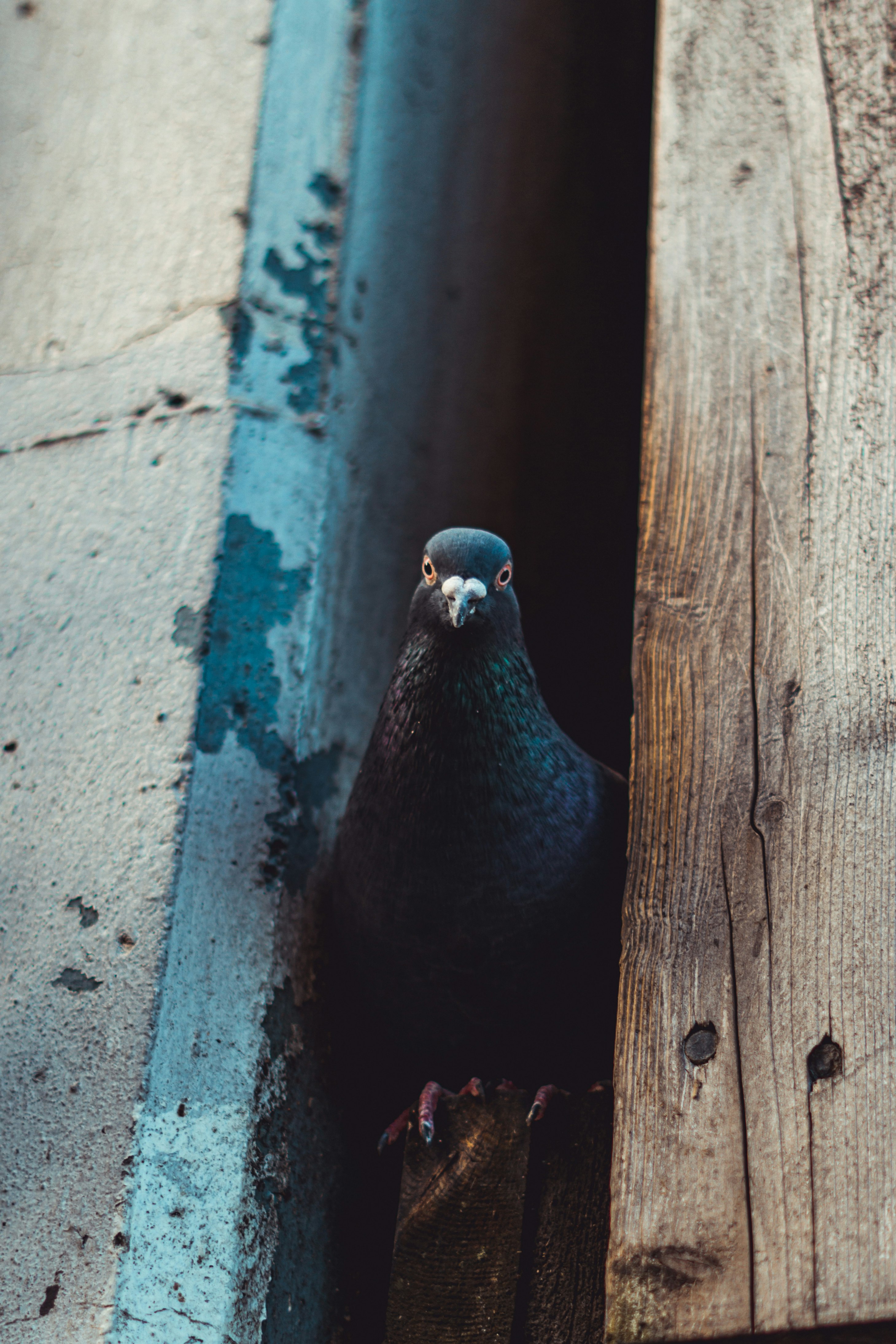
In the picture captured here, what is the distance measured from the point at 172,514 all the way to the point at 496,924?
3.32ft

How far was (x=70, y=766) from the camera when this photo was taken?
1868 mm

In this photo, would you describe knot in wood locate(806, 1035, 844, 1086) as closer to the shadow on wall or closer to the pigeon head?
the pigeon head

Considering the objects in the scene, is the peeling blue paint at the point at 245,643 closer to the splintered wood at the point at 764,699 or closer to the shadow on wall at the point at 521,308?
the shadow on wall at the point at 521,308

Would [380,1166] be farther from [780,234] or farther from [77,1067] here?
[780,234]

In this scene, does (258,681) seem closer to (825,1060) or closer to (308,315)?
(308,315)

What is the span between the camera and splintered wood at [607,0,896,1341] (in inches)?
49.7

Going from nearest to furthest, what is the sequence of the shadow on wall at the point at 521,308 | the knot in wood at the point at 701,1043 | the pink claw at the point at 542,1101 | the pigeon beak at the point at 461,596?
1. the knot in wood at the point at 701,1043
2. the pink claw at the point at 542,1101
3. the pigeon beak at the point at 461,596
4. the shadow on wall at the point at 521,308

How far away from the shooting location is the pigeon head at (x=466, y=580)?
188cm

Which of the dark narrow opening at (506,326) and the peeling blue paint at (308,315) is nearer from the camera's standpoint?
the peeling blue paint at (308,315)

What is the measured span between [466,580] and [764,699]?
0.60 m

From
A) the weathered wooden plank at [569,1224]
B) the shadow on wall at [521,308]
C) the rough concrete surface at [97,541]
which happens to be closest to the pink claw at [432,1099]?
the weathered wooden plank at [569,1224]

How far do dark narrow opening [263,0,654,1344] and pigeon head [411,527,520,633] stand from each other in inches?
13.8

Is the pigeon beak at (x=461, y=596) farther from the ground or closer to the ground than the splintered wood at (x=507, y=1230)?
farther from the ground

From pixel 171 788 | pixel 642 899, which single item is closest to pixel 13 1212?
pixel 171 788
